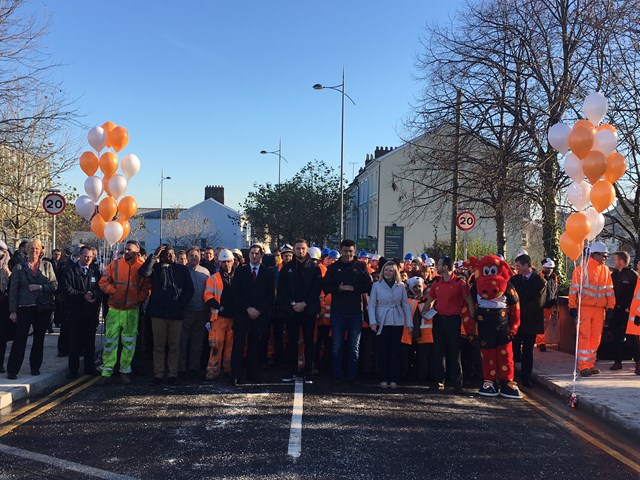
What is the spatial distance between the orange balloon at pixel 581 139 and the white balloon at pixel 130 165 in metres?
7.35

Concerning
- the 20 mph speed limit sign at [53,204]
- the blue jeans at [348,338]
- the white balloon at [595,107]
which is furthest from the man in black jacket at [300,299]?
the 20 mph speed limit sign at [53,204]

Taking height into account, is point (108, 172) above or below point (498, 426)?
above

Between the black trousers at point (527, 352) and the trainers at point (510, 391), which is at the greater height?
the black trousers at point (527, 352)

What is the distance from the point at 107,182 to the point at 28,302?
3269mm

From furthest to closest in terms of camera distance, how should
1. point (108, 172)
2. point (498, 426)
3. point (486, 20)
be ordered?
point (486, 20) → point (108, 172) → point (498, 426)

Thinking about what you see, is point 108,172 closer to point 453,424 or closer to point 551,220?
point 453,424

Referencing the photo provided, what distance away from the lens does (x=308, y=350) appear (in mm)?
8555

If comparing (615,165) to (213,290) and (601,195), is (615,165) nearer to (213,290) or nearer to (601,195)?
(601,195)

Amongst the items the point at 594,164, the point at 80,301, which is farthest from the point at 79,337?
the point at 594,164

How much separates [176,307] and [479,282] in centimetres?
412

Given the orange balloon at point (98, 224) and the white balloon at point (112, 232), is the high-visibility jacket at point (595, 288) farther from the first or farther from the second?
the orange balloon at point (98, 224)

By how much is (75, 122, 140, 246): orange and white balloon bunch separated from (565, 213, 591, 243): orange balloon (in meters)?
7.44

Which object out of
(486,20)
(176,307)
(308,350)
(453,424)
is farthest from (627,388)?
(486,20)

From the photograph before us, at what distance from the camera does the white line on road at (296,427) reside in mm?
5195
